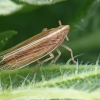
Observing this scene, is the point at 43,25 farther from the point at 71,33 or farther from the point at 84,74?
the point at 84,74

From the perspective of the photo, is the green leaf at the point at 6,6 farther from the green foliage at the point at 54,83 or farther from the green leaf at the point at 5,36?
the green foliage at the point at 54,83

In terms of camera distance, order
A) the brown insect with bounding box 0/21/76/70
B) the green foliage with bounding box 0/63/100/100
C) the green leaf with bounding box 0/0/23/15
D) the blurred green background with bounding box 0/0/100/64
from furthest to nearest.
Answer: the blurred green background with bounding box 0/0/100/64 < the brown insect with bounding box 0/21/76/70 < the green leaf with bounding box 0/0/23/15 < the green foliage with bounding box 0/63/100/100

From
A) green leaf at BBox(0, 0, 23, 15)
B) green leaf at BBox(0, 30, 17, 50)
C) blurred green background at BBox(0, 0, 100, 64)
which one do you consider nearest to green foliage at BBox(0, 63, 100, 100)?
green leaf at BBox(0, 30, 17, 50)

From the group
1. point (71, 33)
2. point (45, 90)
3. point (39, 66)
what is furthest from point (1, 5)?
point (71, 33)

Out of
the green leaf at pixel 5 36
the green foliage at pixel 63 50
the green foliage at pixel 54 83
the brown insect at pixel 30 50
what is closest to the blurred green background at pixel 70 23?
A: the green foliage at pixel 63 50

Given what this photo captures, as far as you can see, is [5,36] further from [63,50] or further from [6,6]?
[63,50]

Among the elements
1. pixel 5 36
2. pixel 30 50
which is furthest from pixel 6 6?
pixel 30 50

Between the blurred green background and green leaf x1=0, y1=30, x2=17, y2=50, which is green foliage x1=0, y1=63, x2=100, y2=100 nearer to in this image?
green leaf x1=0, y1=30, x2=17, y2=50
